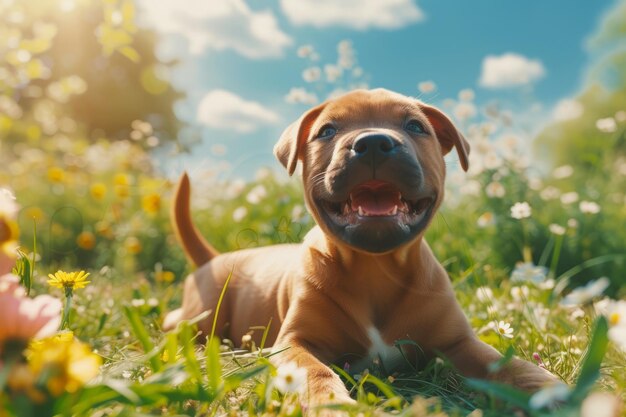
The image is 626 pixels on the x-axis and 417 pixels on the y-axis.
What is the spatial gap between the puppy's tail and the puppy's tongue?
1674mm

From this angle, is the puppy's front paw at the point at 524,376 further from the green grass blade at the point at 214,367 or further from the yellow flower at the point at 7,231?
the yellow flower at the point at 7,231

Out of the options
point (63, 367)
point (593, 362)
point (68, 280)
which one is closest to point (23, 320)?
point (63, 367)

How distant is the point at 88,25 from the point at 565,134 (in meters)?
19.3

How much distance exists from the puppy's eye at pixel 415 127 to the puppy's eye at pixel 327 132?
357 millimetres

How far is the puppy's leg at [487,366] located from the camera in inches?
93.9

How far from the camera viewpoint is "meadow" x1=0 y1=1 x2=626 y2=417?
1.76 m

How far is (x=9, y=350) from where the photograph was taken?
1.68 m

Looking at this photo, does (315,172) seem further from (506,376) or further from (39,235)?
(39,235)

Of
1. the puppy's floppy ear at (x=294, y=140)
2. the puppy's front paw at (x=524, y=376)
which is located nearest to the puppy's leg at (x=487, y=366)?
the puppy's front paw at (x=524, y=376)

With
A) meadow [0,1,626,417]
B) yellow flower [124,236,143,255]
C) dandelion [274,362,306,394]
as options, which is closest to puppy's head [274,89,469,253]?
meadow [0,1,626,417]

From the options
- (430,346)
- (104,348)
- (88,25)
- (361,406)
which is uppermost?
(88,25)

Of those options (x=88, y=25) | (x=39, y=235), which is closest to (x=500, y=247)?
(x=39, y=235)

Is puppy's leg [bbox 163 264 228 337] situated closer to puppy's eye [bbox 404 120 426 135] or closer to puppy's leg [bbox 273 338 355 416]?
puppy's leg [bbox 273 338 355 416]

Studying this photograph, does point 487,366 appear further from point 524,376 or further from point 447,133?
point 447,133
